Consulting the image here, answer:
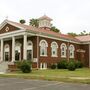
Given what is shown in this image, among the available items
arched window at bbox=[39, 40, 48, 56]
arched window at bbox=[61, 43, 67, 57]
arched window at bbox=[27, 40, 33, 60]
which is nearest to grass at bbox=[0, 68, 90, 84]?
arched window at bbox=[27, 40, 33, 60]

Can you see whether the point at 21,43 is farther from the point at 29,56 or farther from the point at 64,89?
the point at 64,89

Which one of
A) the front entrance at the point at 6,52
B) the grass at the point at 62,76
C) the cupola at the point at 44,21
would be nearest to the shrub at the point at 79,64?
the cupola at the point at 44,21

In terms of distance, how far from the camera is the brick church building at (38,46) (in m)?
37.0

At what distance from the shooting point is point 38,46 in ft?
123

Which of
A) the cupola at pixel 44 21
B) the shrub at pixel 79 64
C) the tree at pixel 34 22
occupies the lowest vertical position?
the shrub at pixel 79 64

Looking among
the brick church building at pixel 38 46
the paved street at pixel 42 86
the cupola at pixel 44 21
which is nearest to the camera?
the paved street at pixel 42 86

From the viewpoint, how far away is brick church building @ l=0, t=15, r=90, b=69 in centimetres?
3703

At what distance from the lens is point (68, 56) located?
4397 centimetres

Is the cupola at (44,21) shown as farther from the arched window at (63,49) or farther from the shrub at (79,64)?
the shrub at (79,64)

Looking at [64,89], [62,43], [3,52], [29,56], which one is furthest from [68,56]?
[64,89]

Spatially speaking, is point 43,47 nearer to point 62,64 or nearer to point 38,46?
point 38,46

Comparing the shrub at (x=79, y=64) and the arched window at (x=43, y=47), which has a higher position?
the arched window at (x=43, y=47)

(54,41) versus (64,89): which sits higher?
(54,41)

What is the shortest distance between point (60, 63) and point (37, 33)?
6.60 metres
